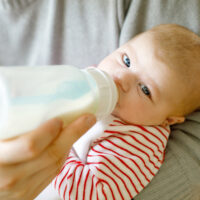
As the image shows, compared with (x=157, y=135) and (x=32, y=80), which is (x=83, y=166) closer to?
(x=157, y=135)

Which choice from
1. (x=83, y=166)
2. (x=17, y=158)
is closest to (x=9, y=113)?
(x=17, y=158)

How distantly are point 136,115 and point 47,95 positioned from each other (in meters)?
0.37

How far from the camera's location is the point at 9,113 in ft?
1.36

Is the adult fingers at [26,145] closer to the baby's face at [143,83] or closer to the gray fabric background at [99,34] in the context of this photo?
the baby's face at [143,83]

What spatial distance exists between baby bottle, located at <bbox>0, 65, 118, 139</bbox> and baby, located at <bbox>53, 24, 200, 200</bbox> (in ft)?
0.57

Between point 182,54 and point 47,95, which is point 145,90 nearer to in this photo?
point 182,54

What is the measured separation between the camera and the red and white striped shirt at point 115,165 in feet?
2.31

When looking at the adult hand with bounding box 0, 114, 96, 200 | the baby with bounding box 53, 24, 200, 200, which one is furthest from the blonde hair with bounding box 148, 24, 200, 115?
the adult hand with bounding box 0, 114, 96, 200

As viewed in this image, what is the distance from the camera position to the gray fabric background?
0.79 meters

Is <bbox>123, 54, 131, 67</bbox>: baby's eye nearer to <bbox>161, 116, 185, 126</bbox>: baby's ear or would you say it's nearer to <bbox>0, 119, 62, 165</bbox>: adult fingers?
<bbox>161, 116, 185, 126</bbox>: baby's ear

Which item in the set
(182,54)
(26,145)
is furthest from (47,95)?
(182,54)

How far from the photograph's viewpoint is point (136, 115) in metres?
0.75

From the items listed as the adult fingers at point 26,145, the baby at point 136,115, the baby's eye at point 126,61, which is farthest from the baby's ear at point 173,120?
the adult fingers at point 26,145

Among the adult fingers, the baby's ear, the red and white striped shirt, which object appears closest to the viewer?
the adult fingers
